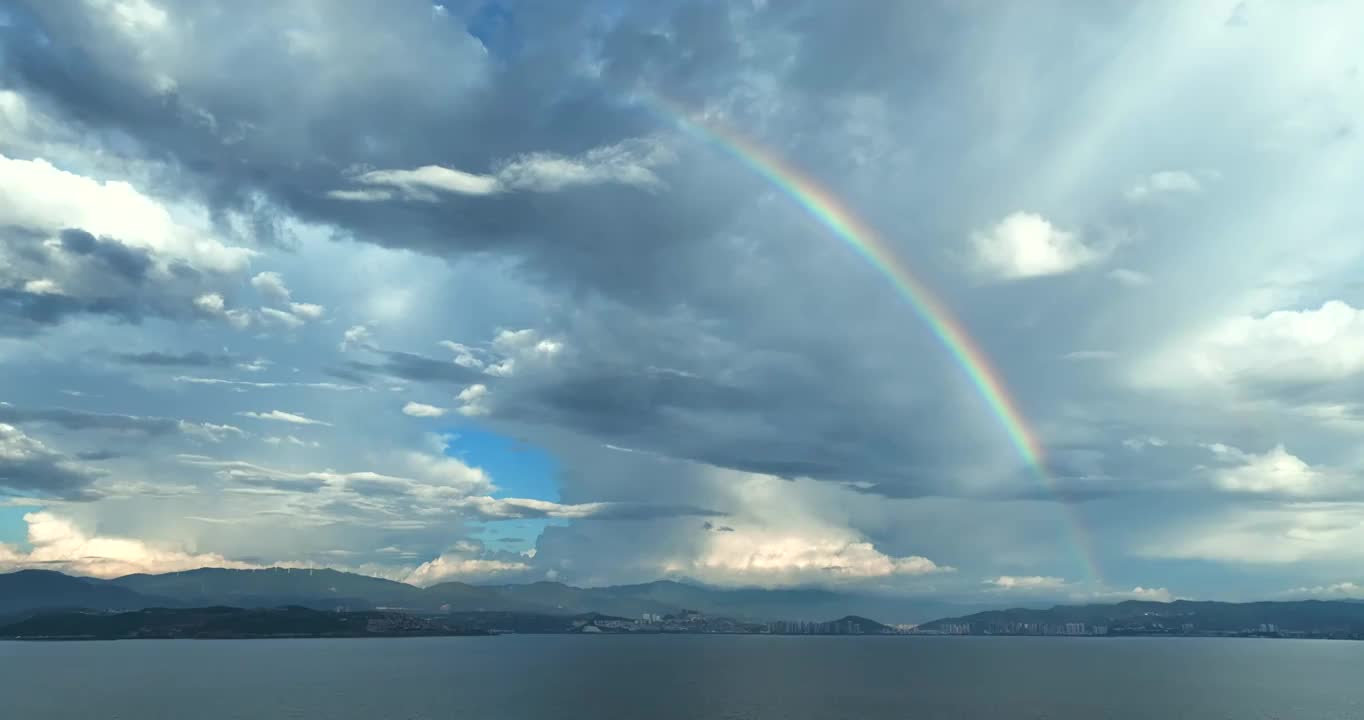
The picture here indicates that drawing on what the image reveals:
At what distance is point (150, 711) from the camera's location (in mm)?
171875


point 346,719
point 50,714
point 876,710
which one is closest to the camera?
point 346,719

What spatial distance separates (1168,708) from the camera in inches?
7441

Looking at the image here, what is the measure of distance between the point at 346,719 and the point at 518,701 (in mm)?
41813

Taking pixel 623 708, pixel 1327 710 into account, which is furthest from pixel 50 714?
pixel 1327 710

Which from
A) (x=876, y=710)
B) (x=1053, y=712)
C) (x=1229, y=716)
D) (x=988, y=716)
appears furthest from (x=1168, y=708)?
(x=876, y=710)

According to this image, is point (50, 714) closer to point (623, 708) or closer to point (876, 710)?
point (623, 708)

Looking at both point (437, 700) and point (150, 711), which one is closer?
point (150, 711)

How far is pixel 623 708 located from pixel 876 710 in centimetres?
5068

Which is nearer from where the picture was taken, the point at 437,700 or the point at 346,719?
the point at 346,719

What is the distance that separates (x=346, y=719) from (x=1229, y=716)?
547 ft

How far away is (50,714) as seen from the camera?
170000 mm

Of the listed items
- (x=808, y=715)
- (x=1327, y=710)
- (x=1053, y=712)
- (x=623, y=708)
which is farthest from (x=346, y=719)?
(x=1327, y=710)

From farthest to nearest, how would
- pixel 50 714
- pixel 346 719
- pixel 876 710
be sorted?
pixel 876 710, pixel 50 714, pixel 346 719

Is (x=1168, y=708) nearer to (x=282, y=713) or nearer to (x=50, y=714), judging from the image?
(x=282, y=713)
